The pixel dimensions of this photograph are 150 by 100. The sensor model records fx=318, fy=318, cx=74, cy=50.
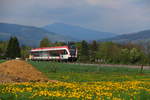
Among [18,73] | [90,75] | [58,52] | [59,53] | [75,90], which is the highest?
[58,52]

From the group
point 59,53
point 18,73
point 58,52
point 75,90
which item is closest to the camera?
point 75,90

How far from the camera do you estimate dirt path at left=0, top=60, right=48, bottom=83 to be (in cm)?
2134

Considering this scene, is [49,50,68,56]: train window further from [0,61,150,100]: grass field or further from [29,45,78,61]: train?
[0,61,150,100]: grass field

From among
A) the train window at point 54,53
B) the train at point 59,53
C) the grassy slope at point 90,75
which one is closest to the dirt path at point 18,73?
the grassy slope at point 90,75

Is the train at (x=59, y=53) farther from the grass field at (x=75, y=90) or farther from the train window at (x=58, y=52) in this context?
the grass field at (x=75, y=90)

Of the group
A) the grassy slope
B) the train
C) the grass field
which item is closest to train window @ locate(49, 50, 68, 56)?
the train

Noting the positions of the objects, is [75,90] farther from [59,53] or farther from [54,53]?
[54,53]

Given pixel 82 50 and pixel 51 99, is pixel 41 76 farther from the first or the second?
pixel 82 50

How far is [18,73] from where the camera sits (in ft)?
73.8

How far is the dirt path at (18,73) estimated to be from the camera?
840 inches

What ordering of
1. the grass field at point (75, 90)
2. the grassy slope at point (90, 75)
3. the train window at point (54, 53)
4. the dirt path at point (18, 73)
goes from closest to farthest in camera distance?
the grass field at point (75, 90), the dirt path at point (18, 73), the grassy slope at point (90, 75), the train window at point (54, 53)

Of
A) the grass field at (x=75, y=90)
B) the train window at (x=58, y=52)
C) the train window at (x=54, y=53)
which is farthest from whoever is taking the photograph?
the train window at (x=54, y=53)

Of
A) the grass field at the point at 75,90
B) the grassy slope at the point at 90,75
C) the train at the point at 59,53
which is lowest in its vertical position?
the grassy slope at the point at 90,75

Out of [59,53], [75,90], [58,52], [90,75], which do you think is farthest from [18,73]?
[58,52]
